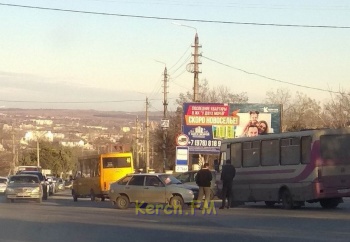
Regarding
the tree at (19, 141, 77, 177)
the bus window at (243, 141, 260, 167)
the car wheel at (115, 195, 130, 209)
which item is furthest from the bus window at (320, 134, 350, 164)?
the tree at (19, 141, 77, 177)

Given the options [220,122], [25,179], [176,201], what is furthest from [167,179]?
[220,122]

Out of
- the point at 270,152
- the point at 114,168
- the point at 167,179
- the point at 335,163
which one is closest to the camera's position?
the point at 335,163

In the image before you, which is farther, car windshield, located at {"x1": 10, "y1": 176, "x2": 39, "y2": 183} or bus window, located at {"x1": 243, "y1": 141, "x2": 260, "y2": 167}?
car windshield, located at {"x1": 10, "y1": 176, "x2": 39, "y2": 183}

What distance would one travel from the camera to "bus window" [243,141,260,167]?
3056 centimetres

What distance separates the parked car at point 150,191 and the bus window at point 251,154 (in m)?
2.61

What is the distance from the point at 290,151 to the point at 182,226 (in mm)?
8353

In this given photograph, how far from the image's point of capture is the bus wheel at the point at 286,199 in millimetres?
28359

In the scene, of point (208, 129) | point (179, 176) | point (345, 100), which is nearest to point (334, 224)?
point (179, 176)

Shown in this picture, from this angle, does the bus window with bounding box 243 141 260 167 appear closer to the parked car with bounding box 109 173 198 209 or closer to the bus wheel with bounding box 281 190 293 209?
the bus wheel with bounding box 281 190 293 209

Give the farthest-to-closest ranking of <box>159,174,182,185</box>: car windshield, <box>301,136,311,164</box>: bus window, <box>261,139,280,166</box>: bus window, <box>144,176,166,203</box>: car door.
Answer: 1. <box>159,174,182,185</box>: car windshield
2. <box>144,176,166,203</box>: car door
3. <box>261,139,280,166</box>: bus window
4. <box>301,136,311,164</box>: bus window

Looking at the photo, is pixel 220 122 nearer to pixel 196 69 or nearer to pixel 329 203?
pixel 196 69

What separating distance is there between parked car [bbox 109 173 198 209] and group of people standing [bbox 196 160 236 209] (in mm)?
963

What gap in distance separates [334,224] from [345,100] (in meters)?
51.5

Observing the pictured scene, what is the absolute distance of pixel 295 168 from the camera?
2789 centimetres
